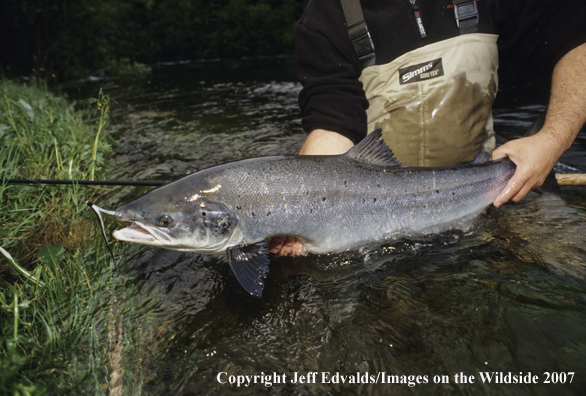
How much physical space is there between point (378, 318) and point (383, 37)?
2445 millimetres

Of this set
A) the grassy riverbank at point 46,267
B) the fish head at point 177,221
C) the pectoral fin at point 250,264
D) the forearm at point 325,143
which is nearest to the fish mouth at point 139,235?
the fish head at point 177,221

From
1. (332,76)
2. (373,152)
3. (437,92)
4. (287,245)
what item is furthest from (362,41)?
(287,245)

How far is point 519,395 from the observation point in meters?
1.58

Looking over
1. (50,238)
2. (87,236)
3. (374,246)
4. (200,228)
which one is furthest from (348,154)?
(50,238)

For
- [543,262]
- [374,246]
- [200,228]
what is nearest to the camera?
[200,228]

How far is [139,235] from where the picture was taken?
7.00 ft

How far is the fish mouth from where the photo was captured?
2.08 m

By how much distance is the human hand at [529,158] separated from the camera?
263cm

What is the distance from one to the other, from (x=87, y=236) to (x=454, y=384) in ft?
10.1

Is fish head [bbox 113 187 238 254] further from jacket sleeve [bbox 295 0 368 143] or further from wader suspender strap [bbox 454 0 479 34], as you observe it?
wader suspender strap [bbox 454 0 479 34]

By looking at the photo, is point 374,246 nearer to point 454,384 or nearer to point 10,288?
point 454,384

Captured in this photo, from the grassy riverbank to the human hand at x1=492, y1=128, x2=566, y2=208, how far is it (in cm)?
311

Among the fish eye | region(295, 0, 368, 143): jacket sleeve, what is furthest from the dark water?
region(295, 0, 368, 143): jacket sleeve

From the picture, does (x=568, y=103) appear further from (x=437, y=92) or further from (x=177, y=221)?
(x=177, y=221)
